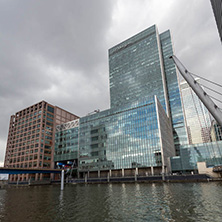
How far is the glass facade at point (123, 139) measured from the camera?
333 feet

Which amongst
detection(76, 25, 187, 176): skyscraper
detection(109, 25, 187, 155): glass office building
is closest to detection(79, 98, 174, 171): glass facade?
detection(76, 25, 187, 176): skyscraper

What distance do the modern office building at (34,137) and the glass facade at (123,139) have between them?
3503cm

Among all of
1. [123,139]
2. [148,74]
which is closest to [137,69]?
[148,74]

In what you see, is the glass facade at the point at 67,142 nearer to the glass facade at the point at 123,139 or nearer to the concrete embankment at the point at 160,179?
the glass facade at the point at 123,139

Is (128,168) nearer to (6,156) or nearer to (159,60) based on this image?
(159,60)

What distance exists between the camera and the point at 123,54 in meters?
186

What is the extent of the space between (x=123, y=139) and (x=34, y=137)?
81286mm

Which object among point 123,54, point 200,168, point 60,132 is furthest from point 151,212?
point 123,54

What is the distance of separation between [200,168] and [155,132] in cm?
2929

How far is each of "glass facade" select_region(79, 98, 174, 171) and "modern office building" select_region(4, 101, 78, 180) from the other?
35.0 metres

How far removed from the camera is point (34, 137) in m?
150

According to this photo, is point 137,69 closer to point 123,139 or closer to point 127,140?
point 123,139

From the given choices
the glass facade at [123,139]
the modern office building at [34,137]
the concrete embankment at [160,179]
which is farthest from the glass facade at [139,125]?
the concrete embankment at [160,179]

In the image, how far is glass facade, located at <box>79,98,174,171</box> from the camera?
101m
